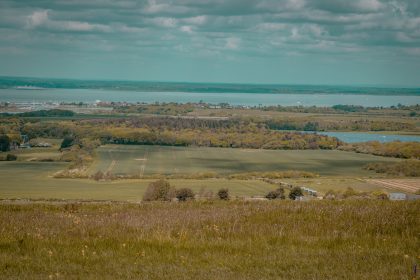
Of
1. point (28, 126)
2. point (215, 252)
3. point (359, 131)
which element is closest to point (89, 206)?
point (215, 252)

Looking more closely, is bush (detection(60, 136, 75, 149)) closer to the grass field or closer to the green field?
the green field

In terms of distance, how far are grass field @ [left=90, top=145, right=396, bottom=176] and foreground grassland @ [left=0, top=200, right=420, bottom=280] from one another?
180 feet

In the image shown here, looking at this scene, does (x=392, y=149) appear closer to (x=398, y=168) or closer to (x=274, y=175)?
(x=398, y=168)

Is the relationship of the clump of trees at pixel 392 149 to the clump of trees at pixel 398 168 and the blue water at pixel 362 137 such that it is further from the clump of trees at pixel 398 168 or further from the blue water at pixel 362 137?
the blue water at pixel 362 137

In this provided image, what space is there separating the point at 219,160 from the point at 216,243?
2985 inches

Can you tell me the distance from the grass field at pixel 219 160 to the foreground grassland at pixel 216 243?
54769 mm

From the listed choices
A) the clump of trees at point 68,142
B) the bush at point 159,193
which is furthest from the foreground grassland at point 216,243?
the clump of trees at point 68,142

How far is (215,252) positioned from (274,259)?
1.16 meters

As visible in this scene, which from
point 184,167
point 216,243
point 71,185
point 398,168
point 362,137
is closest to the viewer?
point 216,243

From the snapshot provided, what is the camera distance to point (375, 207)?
15.2 metres

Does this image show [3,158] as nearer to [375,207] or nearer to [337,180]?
[337,180]

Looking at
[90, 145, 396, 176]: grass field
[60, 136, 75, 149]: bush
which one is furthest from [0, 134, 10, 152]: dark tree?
[90, 145, 396, 176]: grass field

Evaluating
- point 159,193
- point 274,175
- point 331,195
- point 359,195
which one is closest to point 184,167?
point 274,175

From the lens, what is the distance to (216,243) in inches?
448
